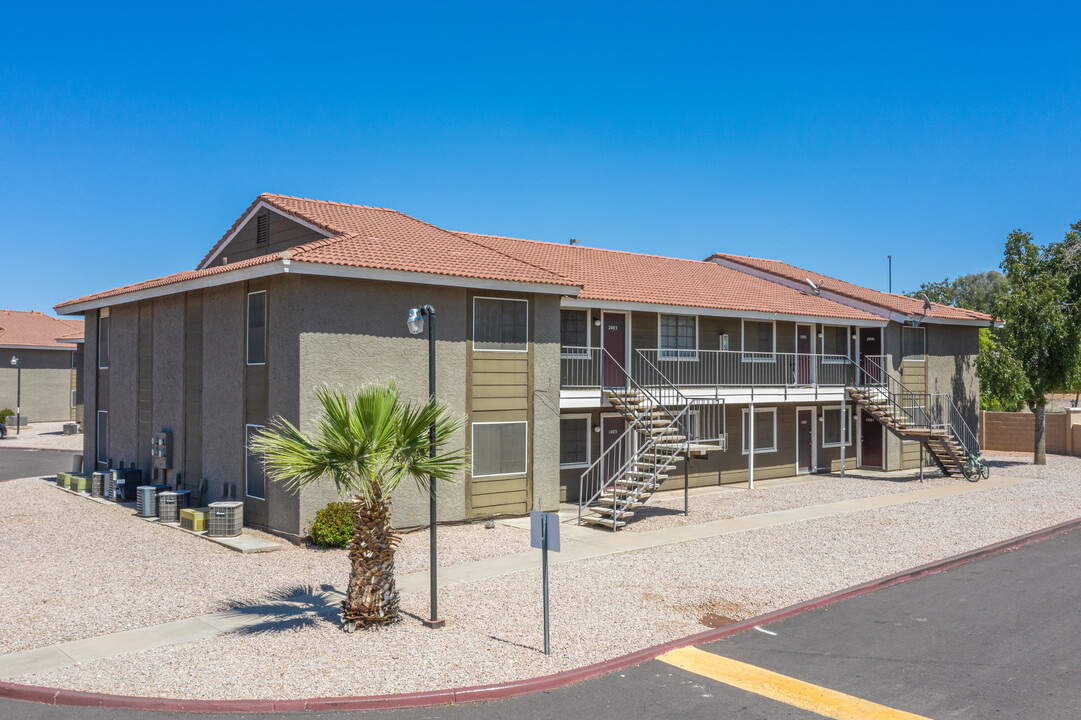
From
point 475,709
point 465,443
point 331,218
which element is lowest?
point 475,709

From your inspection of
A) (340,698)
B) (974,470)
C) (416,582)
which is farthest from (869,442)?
(340,698)

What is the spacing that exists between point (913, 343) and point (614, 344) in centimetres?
1267

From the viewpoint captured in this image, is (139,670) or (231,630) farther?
(231,630)

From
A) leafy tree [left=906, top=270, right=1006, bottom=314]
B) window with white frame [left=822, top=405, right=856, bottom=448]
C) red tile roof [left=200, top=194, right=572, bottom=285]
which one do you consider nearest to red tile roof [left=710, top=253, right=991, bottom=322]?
window with white frame [left=822, top=405, right=856, bottom=448]

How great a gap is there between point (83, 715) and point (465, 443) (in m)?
9.96

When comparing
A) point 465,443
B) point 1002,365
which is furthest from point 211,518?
point 1002,365

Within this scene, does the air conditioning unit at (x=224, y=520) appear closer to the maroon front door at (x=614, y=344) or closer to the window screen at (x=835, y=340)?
the maroon front door at (x=614, y=344)

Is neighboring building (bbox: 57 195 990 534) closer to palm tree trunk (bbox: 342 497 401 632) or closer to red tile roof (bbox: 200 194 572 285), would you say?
red tile roof (bbox: 200 194 572 285)

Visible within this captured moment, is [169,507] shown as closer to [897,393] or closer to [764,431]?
[764,431]

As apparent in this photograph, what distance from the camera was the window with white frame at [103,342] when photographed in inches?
928

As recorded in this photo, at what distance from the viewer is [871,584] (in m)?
12.6

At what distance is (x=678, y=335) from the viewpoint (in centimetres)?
2334

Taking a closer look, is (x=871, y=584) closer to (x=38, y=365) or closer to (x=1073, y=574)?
(x=1073, y=574)

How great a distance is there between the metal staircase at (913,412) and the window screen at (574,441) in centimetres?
971
